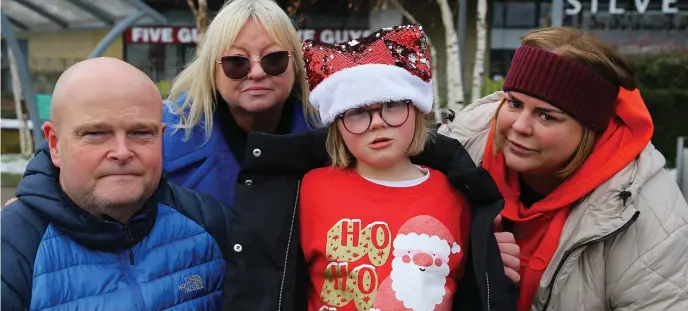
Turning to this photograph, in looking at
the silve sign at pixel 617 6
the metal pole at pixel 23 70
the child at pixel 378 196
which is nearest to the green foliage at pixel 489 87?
the silve sign at pixel 617 6

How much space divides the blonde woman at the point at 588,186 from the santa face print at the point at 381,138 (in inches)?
18.7

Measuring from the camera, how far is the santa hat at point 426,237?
207 cm

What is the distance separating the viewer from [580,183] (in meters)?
2.32

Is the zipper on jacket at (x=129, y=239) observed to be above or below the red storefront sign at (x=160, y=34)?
below

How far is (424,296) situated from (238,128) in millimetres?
1327

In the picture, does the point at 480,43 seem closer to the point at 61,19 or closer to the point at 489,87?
the point at 489,87

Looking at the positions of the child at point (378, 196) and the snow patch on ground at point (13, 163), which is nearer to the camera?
the child at point (378, 196)

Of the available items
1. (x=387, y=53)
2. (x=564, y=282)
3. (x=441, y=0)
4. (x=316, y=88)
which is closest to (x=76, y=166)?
(x=316, y=88)

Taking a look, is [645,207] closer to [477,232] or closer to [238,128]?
[477,232]

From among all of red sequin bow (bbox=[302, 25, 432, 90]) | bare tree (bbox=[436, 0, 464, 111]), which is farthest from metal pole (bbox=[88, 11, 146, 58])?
red sequin bow (bbox=[302, 25, 432, 90])

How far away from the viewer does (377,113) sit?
82.6 inches

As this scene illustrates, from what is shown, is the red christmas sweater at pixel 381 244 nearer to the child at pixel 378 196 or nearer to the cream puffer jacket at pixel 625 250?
the child at pixel 378 196

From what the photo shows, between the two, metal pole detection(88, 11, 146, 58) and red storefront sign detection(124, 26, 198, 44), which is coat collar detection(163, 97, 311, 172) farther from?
red storefront sign detection(124, 26, 198, 44)

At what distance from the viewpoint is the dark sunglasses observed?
112 inches
